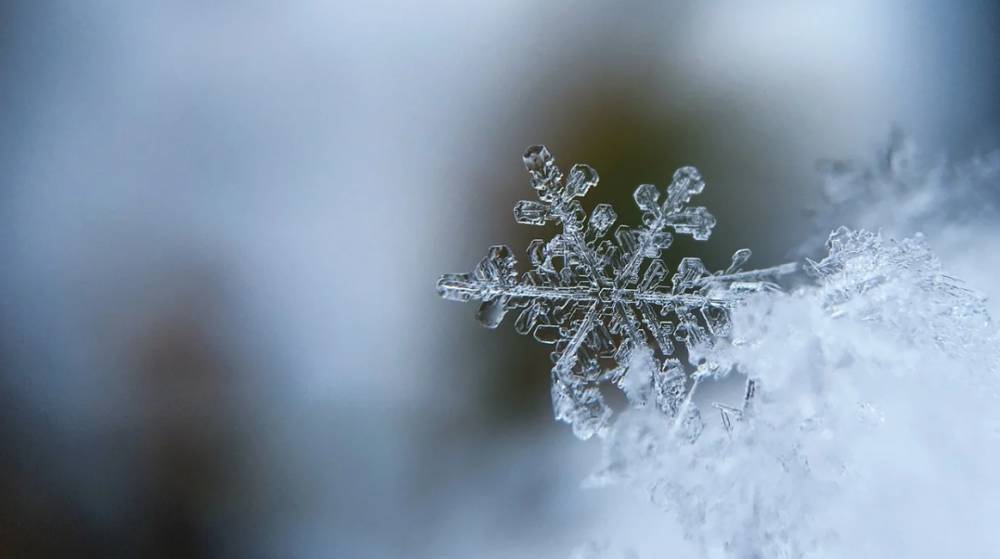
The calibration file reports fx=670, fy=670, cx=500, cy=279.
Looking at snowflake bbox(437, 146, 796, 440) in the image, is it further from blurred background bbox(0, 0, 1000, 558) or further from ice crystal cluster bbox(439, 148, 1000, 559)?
blurred background bbox(0, 0, 1000, 558)

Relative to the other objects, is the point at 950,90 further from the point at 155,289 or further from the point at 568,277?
the point at 155,289

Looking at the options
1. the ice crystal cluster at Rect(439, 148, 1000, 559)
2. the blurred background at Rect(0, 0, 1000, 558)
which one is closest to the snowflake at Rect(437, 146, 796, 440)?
the ice crystal cluster at Rect(439, 148, 1000, 559)

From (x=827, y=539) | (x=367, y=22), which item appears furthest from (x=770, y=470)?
(x=367, y=22)

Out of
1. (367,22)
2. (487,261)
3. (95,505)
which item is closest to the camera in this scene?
(487,261)

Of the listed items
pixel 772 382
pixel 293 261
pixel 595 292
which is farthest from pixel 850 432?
pixel 293 261

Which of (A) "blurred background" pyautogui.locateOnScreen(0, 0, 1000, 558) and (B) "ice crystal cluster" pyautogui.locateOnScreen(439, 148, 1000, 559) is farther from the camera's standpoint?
(A) "blurred background" pyautogui.locateOnScreen(0, 0, 1000, 558)

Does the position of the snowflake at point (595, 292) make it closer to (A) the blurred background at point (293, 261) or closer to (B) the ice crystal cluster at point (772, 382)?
(B) the ice crystal cluster at point (772, 382)

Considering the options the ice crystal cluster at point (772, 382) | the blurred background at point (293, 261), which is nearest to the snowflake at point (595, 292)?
the ice crystal cluster at point (772, 382)
